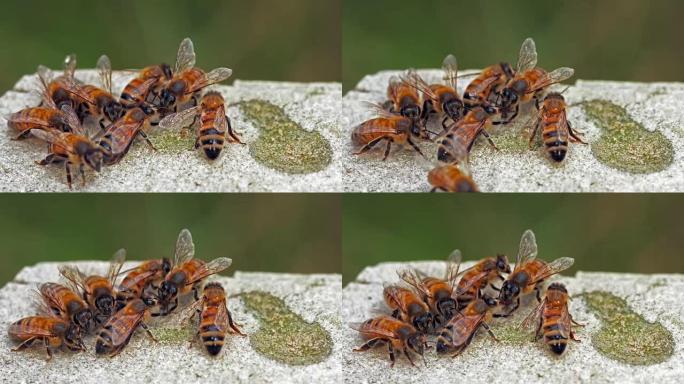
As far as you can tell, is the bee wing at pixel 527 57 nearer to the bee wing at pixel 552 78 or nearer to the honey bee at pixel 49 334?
the bee wing at pixel 552 78

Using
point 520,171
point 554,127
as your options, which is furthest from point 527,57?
point 520,171

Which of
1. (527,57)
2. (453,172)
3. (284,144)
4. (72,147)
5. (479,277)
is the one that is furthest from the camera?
(527,57)

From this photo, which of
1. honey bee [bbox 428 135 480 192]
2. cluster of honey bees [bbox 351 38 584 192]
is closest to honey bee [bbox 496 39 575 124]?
cluster of honey bees [bbox 351 38 584 192]

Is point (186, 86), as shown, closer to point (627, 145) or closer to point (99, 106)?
point (99, 106)

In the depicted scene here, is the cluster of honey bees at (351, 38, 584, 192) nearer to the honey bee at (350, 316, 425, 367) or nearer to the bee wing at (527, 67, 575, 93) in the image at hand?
the bee wing at (527, 67, 575, 93)

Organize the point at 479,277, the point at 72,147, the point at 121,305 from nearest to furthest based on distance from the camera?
the point at 72,147 → the point at 121,305 → the point at 479,277

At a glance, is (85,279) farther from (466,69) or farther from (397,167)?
(466,69)

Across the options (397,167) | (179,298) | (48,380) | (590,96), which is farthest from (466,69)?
(48,380)
